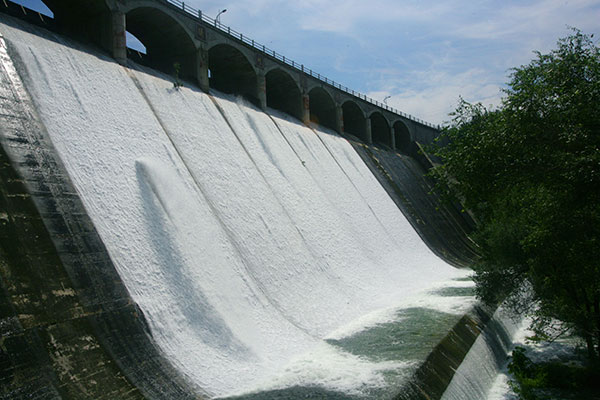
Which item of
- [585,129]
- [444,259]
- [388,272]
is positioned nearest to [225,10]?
[388,272]

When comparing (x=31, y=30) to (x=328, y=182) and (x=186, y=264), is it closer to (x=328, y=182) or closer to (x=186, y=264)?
(x=186, y=264)

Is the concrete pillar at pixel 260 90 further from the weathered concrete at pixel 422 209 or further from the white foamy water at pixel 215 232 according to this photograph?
the weathered concrete at pixel 422 209

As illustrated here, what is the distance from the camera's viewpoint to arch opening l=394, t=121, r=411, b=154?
42375 millimetres

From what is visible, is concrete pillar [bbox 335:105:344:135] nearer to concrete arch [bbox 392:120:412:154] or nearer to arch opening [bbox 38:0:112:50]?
concrete arch [bbox 392:120:412:154]

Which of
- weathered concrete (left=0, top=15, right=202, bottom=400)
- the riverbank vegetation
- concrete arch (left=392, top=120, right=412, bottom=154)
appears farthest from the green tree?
concrete arch (left=392, top=120, right=412, bottom=154)

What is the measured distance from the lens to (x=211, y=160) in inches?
622

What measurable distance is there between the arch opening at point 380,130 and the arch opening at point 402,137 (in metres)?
2.28

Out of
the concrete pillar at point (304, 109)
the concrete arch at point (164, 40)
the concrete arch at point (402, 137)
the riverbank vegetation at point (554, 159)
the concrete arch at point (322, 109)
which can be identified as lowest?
the riverbank vegetation at point (554, 159)

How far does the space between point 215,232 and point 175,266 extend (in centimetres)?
238

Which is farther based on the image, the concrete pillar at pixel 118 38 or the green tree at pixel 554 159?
the concrete pillar at pixel 118 38

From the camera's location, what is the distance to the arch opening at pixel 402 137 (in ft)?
139

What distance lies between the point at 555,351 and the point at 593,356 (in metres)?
1.74

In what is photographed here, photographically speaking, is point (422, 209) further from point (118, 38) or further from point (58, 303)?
point (58, 303)

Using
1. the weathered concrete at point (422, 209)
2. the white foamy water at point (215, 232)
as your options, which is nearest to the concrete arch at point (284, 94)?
the weathered concrete at point (422, 209)
